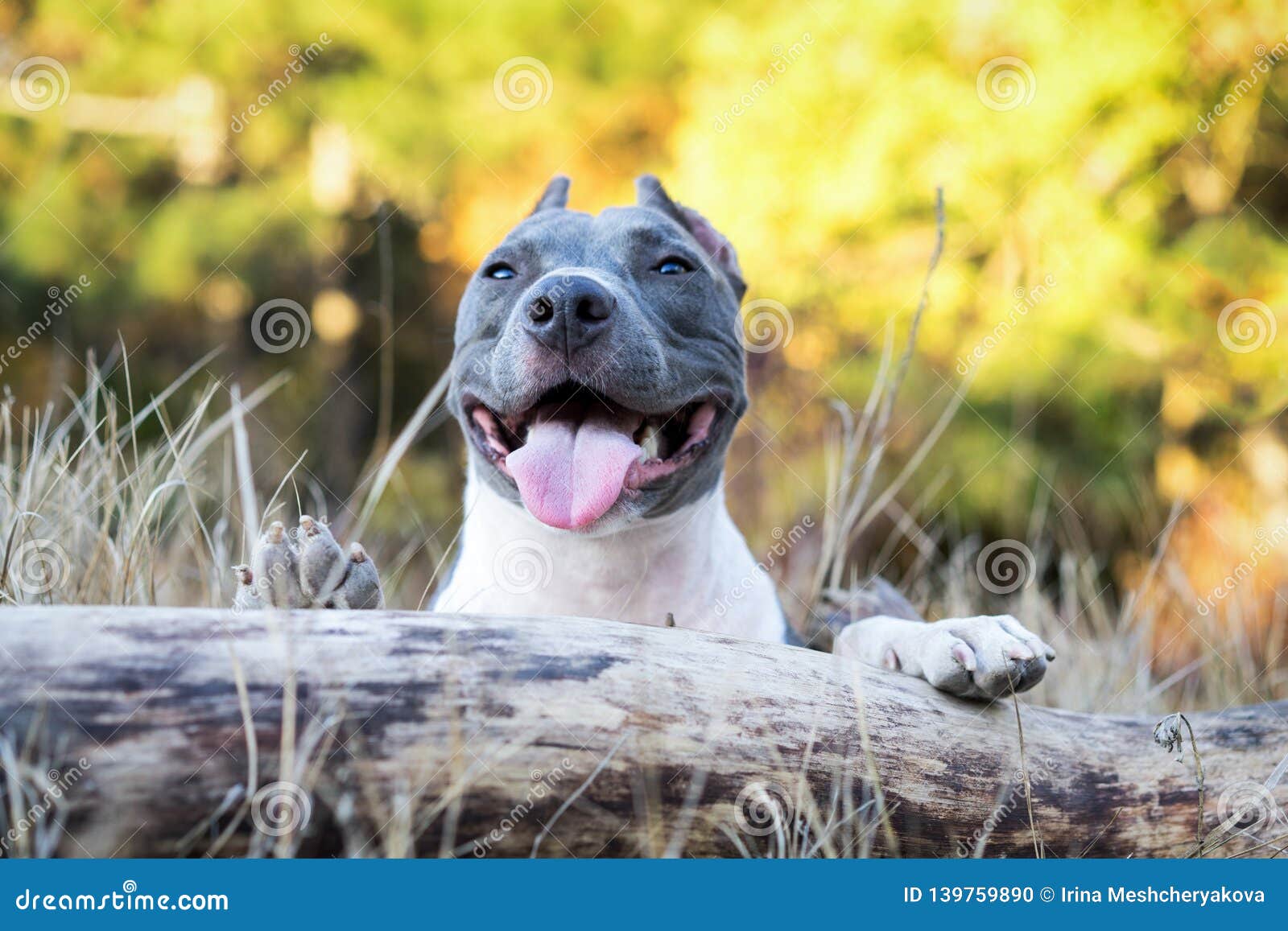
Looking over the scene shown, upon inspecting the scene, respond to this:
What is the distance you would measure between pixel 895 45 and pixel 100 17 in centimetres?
579

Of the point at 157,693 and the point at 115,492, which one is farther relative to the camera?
the point at 115,492

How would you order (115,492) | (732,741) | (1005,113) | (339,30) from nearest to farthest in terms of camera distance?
(732,741) → (115,492) → (1005,113) → (339,30)

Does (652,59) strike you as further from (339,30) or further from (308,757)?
(308,757)

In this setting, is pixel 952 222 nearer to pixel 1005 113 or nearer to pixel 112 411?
pixel 1005 113

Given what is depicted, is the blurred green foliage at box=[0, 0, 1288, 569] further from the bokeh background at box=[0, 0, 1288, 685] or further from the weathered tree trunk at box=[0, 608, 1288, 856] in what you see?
the weathered tree trunk at box=[0, 608, 1288, 856]

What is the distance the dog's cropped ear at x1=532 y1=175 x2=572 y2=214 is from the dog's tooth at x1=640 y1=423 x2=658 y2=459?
1136 millimetres

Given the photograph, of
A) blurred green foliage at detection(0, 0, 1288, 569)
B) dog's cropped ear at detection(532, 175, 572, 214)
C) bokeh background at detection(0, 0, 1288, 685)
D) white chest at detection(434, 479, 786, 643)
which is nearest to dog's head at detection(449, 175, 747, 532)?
white chest at detection(434, 479, 786, 643)

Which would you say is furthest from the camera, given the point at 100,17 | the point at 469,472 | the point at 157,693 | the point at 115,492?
the point at 100,17

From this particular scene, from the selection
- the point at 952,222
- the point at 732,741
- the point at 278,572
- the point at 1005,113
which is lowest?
the point at 732,741

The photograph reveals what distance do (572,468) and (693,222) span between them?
120 centimetres

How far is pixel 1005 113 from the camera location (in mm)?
7219

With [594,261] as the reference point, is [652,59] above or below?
above

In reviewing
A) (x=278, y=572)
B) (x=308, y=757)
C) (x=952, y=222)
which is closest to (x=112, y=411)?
(x=278, y=572)

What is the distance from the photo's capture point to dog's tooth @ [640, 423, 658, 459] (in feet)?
10.0
